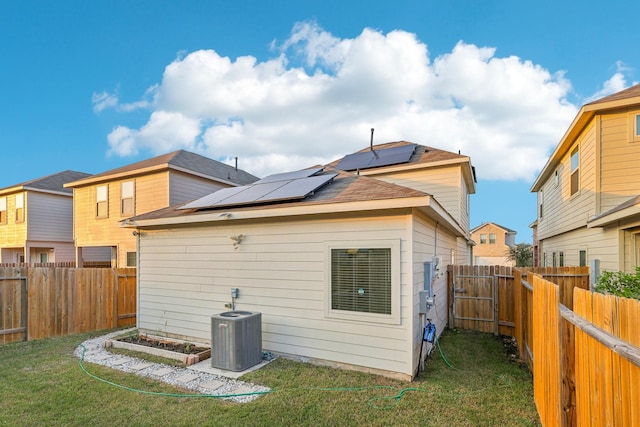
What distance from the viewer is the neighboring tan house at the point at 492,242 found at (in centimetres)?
3538

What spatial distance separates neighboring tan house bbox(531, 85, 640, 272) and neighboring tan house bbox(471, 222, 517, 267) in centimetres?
2754

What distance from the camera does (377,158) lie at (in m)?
11.8

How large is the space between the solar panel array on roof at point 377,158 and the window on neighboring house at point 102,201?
984 centimetres

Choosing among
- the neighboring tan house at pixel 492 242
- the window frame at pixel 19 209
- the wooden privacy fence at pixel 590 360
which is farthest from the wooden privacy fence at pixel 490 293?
the neighboring tan house at pixel 492 242

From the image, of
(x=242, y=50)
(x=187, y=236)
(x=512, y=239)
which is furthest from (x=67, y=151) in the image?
(x=512, y=239)

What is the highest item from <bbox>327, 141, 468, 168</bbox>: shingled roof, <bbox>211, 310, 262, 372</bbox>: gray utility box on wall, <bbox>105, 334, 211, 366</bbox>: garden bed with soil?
<bbox>327, 141, 468, 168</bbox>: shingled roof

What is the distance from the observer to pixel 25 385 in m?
4.75

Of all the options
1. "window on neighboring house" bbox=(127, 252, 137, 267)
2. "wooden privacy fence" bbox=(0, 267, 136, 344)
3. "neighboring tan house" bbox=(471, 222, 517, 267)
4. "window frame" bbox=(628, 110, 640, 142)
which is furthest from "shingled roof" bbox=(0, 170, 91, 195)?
"neighboring tan house" bbox=(471, 222, 517, 267)

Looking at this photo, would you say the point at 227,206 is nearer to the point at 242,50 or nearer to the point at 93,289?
the point at 93,289

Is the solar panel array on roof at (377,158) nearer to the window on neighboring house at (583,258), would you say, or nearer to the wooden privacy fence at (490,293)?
the wooden privacy fence at (490,293)

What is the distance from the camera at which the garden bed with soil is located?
5775 millimetres

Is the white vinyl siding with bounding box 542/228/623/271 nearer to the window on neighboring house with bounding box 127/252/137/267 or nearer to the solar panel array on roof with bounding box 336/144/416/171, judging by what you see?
the solar panel array on roof with bounding box 336/144/416/171

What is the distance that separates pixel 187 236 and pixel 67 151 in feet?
54.9

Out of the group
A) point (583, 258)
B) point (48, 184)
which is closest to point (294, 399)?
point (583, 258)
